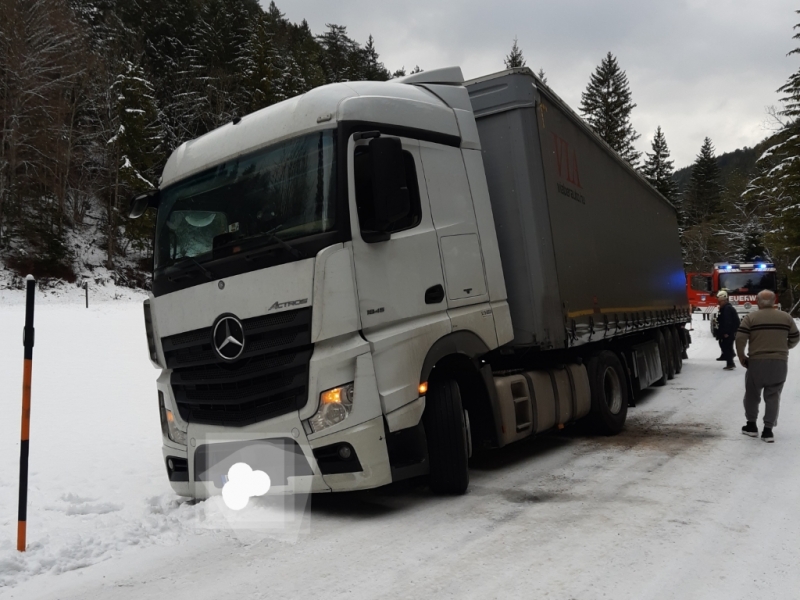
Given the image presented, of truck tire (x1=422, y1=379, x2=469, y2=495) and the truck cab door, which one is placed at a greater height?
the truck cab door

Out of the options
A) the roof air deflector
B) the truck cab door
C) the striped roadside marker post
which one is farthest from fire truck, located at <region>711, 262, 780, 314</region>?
the striped roadside marker post

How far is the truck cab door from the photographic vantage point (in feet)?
16.0

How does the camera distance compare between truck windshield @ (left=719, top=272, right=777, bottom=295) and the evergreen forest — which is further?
the evergreen forest

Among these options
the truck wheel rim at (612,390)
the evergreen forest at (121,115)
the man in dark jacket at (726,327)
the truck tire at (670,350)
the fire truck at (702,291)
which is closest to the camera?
the truck wheel rim at (612,390)

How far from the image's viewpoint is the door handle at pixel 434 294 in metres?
5.39

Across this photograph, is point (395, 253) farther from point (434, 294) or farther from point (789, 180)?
point (789, 180)

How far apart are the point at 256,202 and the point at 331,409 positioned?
1653 mm

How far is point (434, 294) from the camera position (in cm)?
546

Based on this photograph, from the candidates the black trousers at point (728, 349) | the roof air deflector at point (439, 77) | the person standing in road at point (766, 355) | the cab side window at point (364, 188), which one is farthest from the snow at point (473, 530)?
the black trousers at point (728, 349)

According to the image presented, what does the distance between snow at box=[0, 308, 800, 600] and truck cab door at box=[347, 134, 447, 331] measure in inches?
60.2

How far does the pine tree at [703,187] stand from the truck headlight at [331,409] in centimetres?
8668

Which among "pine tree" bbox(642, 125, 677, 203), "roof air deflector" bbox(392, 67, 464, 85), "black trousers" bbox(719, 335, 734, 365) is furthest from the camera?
"pine tree" bbox(642, 125, 677, 203)

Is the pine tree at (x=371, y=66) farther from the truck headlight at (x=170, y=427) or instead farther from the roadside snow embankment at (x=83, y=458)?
the truck headlight at (x=170, y=427)

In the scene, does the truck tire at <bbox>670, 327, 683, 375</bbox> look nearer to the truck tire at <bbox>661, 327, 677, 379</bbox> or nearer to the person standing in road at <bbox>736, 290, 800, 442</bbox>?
the truck tire at <bbox>661, 327, 677, 379</bbox>
